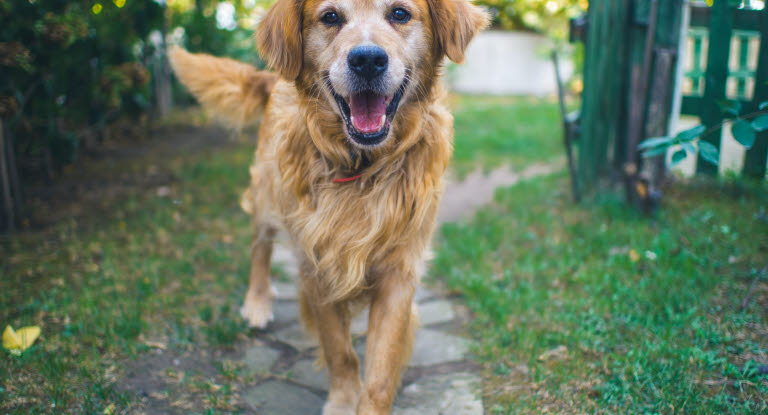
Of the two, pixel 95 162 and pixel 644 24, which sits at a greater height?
pixel 644 24

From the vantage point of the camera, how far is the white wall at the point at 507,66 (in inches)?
628

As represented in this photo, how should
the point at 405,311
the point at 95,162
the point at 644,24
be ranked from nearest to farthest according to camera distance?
1. the point at 405,311
2. the point at 644,24
3. the point at 95,162

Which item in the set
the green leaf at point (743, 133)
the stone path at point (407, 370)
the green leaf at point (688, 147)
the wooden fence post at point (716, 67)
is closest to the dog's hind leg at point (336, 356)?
the stone path at point (407, 370)

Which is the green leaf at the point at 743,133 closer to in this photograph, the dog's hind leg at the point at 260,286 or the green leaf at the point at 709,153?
the green leaf at the point at 709,153

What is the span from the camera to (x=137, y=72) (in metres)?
4.45

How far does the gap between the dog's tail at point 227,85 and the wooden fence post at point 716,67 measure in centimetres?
291

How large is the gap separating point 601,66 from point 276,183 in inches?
108

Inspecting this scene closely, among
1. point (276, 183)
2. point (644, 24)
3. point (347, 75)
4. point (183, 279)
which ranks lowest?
point (183, 279)

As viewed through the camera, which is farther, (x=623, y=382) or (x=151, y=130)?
(x=151, y=130)

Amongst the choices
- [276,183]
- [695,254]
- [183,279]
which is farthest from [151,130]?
[695,254]

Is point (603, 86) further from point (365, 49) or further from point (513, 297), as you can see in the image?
point (365, 49)

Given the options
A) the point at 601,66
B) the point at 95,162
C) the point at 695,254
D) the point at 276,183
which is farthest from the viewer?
the point at 95,162

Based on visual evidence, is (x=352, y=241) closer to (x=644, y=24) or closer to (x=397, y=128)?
(x=397, y=128)

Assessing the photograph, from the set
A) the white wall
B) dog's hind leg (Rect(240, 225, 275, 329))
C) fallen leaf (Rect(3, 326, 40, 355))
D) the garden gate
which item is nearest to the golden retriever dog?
dog's hind leg (Rect(240, 225, 275, 329))
